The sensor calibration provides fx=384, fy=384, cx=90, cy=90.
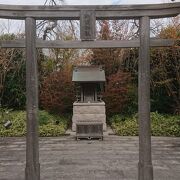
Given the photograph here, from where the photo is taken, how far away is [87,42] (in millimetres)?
7957

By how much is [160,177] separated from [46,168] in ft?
10.8

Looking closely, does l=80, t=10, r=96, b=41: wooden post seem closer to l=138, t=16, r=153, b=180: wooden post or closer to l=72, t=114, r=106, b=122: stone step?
l=138, t=16, r=153, b=180: wooden post

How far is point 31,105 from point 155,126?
11.6m

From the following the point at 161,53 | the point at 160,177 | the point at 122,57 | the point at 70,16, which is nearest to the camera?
the point at 70,16

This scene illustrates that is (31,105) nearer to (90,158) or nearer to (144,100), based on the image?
(144,100)

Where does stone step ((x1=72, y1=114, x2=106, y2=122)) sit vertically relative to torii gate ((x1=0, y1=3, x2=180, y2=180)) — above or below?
below

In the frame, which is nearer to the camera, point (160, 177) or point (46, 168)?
point (160, 177)

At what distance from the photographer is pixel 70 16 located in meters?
8.02

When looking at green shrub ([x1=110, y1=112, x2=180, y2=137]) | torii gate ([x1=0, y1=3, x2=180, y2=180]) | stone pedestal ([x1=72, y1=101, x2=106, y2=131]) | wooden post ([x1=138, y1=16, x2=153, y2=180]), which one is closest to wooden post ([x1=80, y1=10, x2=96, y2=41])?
torii gate ([x1=0, y1=3, x2=180, y2=180])

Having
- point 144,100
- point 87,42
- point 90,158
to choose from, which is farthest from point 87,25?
point 90,158

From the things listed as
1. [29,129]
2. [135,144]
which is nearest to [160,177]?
[29,129]

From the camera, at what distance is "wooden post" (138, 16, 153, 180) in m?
8.08

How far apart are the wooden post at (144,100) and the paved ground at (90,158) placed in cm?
160

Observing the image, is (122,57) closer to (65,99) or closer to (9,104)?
(65,99)
